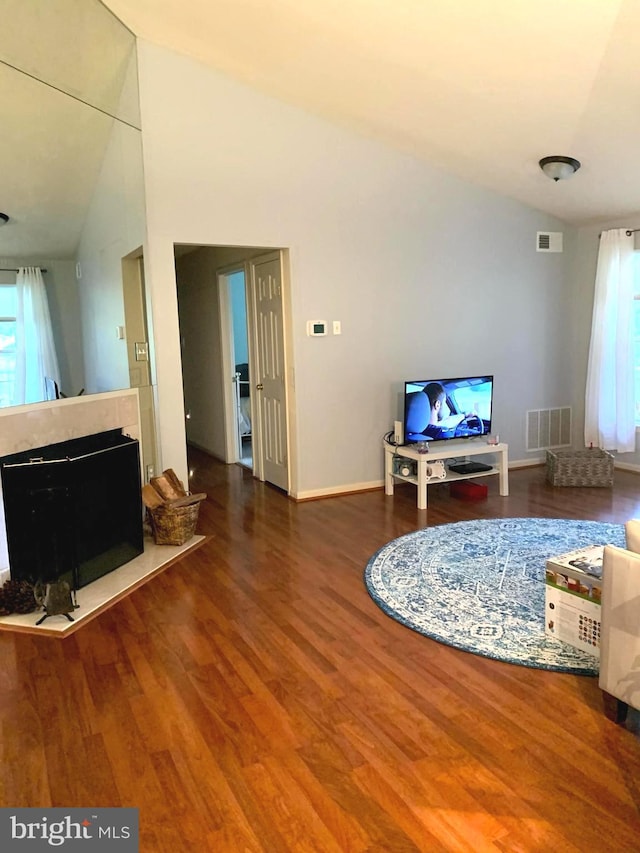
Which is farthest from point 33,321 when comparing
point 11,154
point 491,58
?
point 491,58

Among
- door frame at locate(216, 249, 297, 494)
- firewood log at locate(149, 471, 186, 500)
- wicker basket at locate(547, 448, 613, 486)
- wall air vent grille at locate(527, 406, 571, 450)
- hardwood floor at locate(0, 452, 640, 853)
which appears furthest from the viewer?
wall air vent grille at locate(527, 406, 571, 450)

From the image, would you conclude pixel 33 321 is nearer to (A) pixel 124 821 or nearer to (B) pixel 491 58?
(A) pixel 124 821

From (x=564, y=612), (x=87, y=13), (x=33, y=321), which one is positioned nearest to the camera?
(x=564, y=612)

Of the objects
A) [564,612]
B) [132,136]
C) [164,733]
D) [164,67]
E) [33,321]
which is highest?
[164,67]

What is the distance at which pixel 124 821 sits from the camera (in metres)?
1.78

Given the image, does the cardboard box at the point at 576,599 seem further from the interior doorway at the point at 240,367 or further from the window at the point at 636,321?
the interior doorway at the point at 240,367

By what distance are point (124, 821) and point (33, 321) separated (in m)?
2.63

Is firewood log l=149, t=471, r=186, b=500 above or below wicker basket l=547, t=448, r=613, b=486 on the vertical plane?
above

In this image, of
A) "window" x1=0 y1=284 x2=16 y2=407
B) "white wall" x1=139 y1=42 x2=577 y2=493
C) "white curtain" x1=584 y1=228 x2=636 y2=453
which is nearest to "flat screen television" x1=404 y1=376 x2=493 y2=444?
"white wall" x1=139 y1=42 x2=577 y2=493

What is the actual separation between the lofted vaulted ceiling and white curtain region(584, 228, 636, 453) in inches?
27.5

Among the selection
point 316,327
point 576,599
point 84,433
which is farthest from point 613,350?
point 84,433

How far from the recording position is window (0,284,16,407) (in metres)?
3.22

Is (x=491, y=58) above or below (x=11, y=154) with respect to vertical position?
above

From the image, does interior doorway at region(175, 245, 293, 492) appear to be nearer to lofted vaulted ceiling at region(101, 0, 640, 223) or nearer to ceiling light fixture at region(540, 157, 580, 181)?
lofted vaulted ceiling at region(101, 0, 640, 223)
